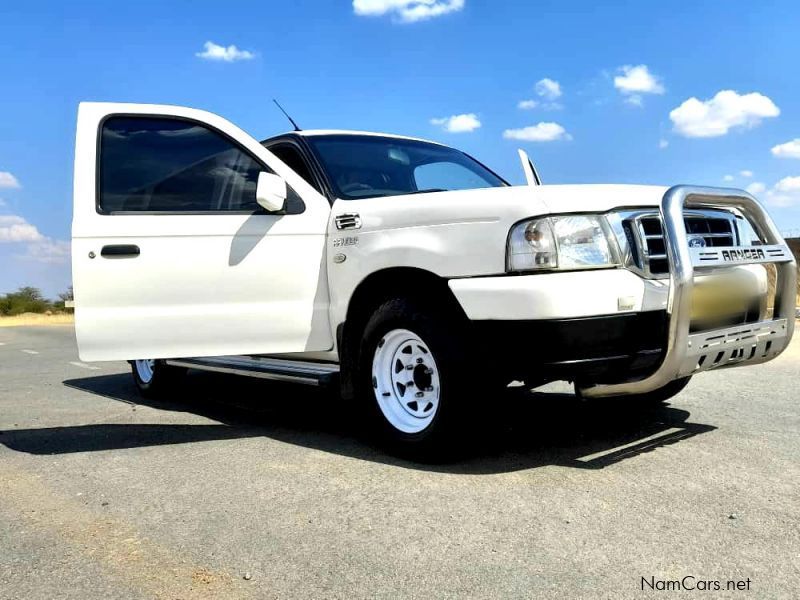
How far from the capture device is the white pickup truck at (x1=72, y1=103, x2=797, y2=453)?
3.39 m

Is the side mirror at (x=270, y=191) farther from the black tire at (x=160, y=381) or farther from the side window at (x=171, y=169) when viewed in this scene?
the black tire at (x=160, y=381)

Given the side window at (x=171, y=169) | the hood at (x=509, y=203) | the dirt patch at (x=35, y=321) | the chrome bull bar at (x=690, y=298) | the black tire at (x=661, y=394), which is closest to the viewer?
the chrome bull bar at (x=690, y=298)

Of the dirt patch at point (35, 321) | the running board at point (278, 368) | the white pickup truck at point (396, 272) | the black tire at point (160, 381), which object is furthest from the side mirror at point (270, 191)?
the dirt patch at point (35, 321)

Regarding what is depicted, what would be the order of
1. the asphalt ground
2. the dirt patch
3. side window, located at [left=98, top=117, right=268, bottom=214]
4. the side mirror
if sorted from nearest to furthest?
the asphalt ground → the side mirror → side window, located at [left=98, top=117, right=268, bottom=214] → the dirt patch

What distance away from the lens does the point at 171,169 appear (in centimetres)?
458

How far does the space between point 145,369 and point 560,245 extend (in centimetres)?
460

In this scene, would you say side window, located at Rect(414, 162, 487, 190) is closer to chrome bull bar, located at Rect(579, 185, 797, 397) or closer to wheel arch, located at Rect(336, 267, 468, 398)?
wheel arch, located at Rect(336, 267, 468, 398)

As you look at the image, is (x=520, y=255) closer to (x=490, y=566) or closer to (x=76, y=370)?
(x=490, y=566)

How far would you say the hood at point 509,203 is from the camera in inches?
135

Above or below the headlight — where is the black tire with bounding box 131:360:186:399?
below

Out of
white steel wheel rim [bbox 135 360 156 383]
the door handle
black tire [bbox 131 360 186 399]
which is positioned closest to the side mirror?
the door handle

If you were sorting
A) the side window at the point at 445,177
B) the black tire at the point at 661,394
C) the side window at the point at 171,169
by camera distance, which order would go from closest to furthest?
1. the side window at the point at 171,169
2. the black tire at the point at 661,394
3. the side window at the point at 445,177

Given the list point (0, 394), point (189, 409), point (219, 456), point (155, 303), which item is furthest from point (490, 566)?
point (0, 394)

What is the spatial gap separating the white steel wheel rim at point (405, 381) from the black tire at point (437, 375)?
0.07 ft
